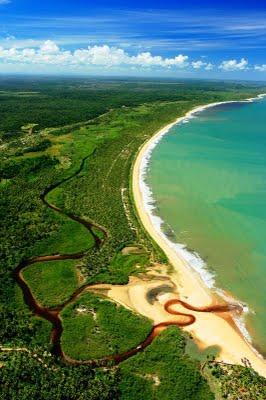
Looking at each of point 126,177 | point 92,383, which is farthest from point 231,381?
point 126,177

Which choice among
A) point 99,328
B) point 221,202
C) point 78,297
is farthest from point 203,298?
point 221,202

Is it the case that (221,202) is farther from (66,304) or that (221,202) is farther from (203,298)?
(66,304)

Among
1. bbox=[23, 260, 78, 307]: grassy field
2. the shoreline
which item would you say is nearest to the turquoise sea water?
the shoreline

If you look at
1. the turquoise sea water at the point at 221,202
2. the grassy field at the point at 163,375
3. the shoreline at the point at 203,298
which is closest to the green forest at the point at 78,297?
the grassy field at the point at 163,375

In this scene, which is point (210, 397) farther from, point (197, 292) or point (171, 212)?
point (171, 212)

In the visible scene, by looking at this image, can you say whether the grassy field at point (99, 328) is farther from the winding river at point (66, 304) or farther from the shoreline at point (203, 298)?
the shoreline at point (203, 298)
